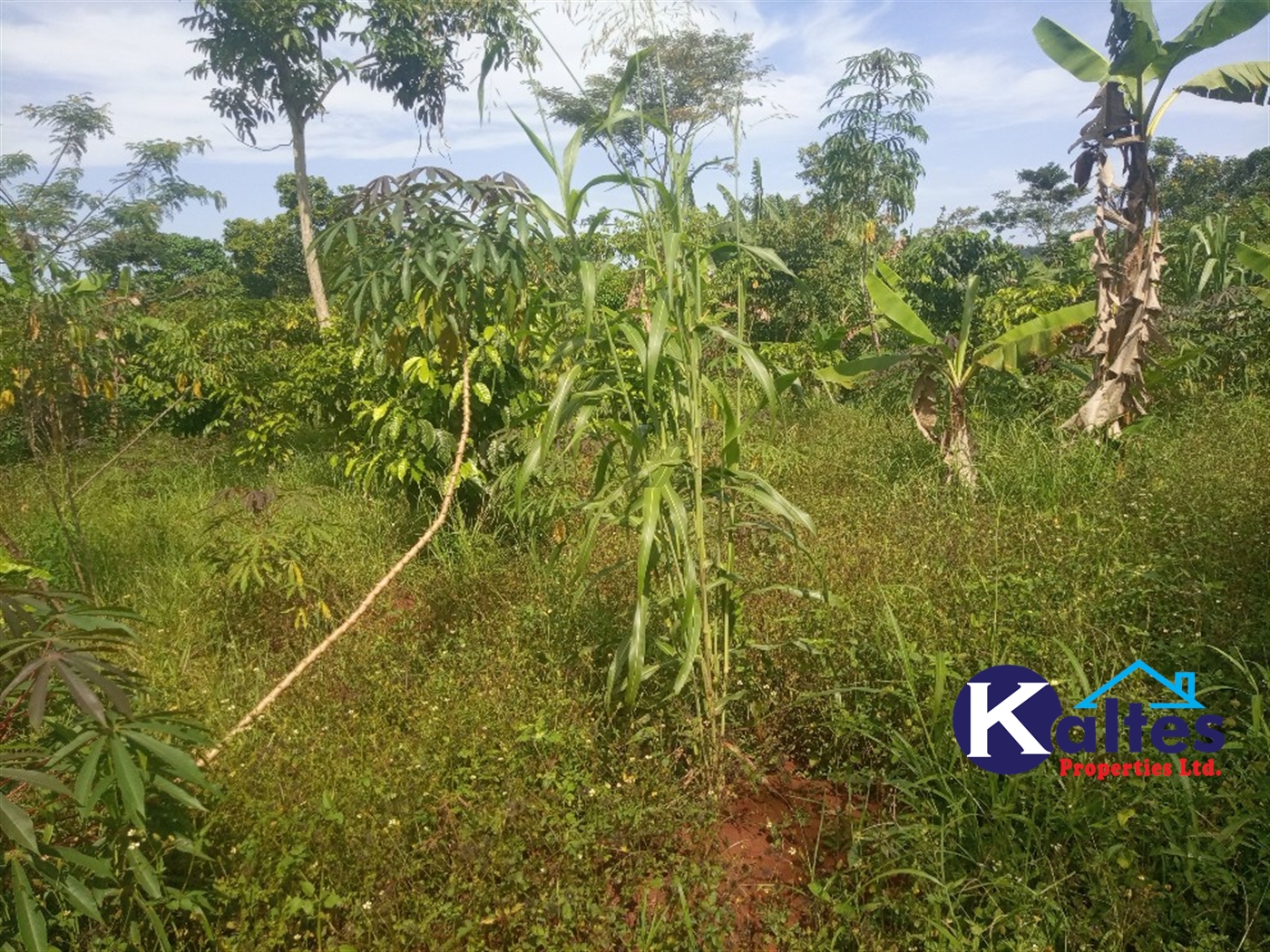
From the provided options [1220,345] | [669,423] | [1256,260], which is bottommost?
[669,423]

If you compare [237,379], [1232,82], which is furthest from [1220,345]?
[237,379]

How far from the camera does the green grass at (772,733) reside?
1.86 metres

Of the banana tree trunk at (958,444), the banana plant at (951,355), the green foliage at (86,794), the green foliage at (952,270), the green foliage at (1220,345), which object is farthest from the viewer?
the green foliage at (952,270)

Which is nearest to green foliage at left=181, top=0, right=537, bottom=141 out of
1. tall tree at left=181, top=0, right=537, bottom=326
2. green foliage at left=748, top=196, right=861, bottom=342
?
tall tree at left=181, top=0, right=537, bottom=326

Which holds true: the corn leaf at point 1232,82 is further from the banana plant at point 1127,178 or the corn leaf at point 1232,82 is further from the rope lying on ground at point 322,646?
the rope lying on ground at point 322,646

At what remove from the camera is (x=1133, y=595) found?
2.79 metres

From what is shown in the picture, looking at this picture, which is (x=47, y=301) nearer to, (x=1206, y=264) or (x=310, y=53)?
(x=1206, y=264)

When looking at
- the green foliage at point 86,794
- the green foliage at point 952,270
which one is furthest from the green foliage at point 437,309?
the green foliage at point 952,270

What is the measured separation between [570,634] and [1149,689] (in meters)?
1.75

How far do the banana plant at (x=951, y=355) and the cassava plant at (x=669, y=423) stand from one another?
256 cm

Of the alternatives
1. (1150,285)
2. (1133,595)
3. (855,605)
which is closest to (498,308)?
(855,605)

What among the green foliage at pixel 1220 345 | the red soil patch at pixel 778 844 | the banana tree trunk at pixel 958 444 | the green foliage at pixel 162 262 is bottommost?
the red soil patch at pixel 778 844

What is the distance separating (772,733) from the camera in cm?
250

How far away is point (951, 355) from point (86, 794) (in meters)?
4.34
